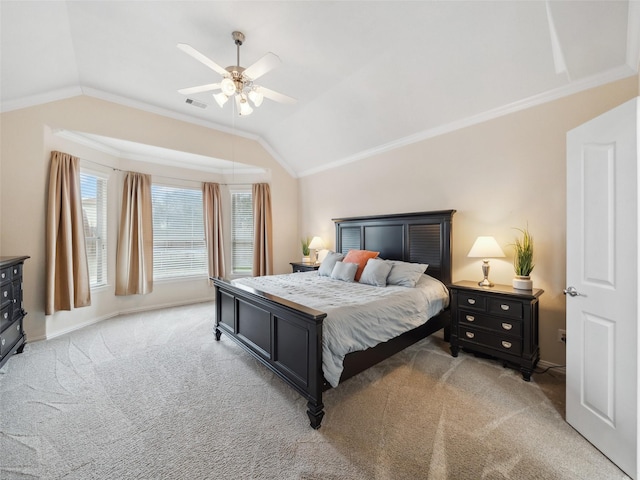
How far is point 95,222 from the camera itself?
431cm

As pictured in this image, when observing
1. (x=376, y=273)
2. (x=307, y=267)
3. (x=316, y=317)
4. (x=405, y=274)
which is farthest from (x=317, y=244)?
(x=316, y=317)

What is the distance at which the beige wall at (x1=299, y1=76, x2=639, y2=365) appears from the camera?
268 cm

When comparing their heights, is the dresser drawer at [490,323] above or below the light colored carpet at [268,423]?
above

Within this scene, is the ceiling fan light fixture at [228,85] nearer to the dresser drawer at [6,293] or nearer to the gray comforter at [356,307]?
the gray comforter at [356,307]

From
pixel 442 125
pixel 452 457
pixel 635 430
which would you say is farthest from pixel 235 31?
pixel 635 430

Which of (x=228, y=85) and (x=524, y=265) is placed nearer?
(x=228, y=85)

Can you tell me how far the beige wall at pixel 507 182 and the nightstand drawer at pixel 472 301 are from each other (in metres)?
0.55

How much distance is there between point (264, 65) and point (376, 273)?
251 cm

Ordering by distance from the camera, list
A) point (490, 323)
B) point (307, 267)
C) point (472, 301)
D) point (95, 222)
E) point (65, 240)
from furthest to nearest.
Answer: point (307, 267) → point (95, 222) → point (65, 240) → point (472, 301) → point (490, 323)

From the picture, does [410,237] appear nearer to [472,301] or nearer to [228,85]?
[472,301]

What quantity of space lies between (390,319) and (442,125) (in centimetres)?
272

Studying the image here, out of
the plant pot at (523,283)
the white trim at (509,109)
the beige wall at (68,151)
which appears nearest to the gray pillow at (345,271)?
the plant pot at (523,283)

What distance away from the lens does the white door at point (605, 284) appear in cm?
153

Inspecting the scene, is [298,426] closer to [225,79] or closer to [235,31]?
[225,79]
